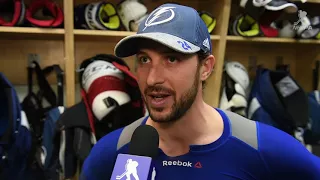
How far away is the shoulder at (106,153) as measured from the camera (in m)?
0.91

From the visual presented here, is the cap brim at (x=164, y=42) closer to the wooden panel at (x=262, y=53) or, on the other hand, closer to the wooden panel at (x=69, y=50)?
the wooden panel at (x=69, y=50)

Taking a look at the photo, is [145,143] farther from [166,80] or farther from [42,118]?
[42,118]

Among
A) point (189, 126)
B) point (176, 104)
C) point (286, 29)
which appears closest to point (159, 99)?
point (176, 104)

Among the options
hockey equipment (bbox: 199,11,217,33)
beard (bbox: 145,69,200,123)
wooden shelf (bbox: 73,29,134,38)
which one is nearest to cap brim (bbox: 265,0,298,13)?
hockey equipment (bbox: 199,11,217,33)

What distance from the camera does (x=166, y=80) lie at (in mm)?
738

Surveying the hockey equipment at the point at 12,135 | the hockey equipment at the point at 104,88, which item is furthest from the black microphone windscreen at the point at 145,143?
the hockey equipment at the point at 12,135

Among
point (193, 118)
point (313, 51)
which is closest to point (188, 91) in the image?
point (193, 118)

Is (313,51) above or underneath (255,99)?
above

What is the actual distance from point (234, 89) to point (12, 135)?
1043mm

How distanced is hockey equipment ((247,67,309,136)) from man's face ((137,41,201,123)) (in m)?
1.02

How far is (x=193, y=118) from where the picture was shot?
0.85m

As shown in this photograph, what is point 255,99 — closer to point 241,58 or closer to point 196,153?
point 241,58

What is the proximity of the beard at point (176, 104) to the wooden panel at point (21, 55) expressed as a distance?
3.65 feet

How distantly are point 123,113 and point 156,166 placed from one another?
2.03ft
